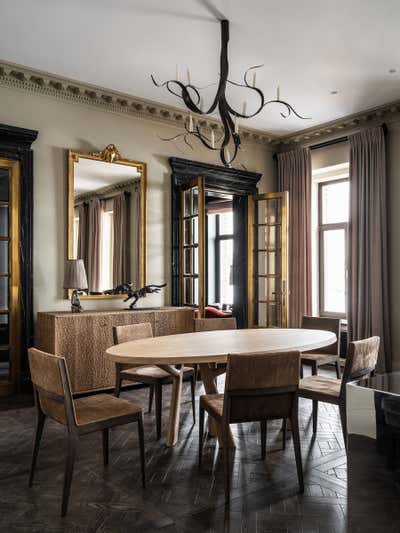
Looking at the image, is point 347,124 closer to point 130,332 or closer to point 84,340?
point 130,332

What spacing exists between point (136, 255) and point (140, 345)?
258 cm

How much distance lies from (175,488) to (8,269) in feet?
9.95

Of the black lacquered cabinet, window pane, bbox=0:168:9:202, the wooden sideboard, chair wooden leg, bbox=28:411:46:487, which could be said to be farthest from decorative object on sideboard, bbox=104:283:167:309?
chair wooden leg, bbox=28:411:46:487

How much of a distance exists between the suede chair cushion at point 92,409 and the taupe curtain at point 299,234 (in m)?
4.31

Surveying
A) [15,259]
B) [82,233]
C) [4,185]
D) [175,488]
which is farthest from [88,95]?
[175,488]

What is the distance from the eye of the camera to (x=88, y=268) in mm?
5281

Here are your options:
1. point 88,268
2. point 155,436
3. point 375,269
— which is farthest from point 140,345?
point 375,269

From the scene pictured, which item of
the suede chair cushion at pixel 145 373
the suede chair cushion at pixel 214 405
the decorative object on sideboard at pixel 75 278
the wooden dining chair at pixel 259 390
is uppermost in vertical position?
the decorative object on sideboard at pixel 75 278

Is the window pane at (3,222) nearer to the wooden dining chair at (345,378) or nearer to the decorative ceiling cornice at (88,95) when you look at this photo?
the decorative ceiling cornice at (88,95)

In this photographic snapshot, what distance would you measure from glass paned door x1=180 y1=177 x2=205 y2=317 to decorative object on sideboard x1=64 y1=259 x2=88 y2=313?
1.42m

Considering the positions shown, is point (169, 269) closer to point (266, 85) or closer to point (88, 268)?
point (88, 268)

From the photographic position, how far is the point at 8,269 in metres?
4.77

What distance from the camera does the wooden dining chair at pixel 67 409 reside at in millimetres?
2438

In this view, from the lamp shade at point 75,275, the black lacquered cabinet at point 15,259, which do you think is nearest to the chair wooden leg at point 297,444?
the lamp shade at point 75,275
